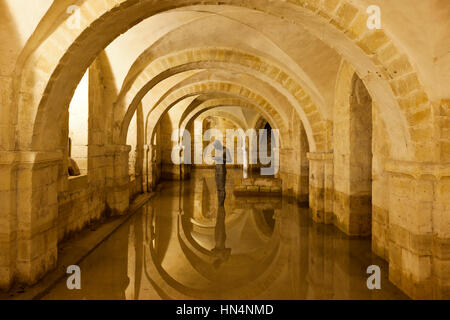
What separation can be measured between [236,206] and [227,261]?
14.7 ft

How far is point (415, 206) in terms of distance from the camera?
333 cm

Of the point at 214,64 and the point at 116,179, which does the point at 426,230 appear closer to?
the point at 116,179

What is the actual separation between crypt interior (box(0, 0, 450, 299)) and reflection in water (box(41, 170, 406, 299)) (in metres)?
0.03

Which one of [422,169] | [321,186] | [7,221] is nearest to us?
[422,169]

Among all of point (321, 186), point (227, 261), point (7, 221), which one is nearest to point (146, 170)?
point (321, 186)

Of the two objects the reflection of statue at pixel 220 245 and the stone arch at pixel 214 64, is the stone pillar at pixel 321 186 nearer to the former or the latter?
the stone arch at pixel 214 64

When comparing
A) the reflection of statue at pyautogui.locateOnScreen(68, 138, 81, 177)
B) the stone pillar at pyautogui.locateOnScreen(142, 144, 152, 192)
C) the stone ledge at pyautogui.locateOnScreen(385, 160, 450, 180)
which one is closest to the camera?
the stone ledge at pyautogui.locateOnScreen(385, 160, 450, 180)

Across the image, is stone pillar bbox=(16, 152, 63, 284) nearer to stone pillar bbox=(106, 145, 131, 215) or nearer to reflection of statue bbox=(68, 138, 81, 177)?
reflection of statue bbox=(68, 138, 81, 177)

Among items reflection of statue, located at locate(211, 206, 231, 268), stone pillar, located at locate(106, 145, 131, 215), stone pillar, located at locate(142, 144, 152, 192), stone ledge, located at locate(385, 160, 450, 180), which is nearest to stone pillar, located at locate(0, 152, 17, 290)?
reflection of statue, located at locate(211, 206, 231, 268)

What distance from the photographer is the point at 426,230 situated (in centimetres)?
332

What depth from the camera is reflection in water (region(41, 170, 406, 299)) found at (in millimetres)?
3611

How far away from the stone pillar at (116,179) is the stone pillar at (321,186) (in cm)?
433

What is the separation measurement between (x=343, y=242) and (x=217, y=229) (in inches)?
95.0

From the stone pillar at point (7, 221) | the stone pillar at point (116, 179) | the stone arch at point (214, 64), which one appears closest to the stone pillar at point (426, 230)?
the stone arch at point (214, 64)
